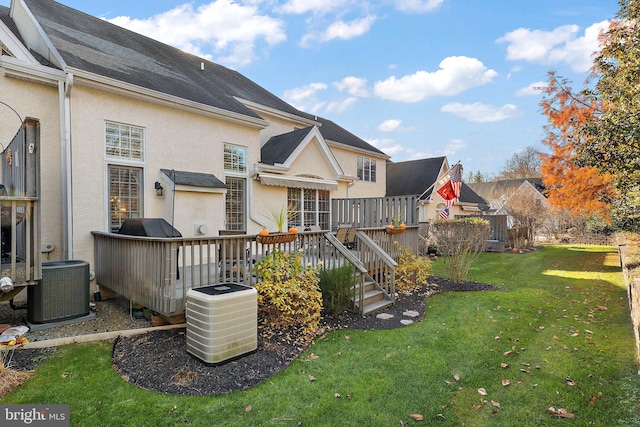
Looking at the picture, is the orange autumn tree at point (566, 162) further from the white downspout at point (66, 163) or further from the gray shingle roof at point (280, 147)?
the white downspout at point (66, 163)

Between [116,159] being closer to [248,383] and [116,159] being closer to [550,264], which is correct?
[248,383]

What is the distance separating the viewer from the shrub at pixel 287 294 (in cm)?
570

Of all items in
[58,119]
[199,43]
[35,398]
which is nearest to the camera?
[35,398]

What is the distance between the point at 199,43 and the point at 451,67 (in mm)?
14842

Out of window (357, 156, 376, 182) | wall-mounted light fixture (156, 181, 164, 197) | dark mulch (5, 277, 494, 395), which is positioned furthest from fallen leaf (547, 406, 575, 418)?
window (357, 156, 376, 182)

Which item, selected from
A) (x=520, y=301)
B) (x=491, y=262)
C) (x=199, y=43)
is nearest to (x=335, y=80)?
(x=199, y=43)

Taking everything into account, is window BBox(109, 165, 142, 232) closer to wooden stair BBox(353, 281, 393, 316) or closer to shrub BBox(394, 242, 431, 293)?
wooden stair BBox(353, 281, 393, 316)

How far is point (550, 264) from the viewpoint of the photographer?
45.4 feet

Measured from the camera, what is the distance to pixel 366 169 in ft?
63.7

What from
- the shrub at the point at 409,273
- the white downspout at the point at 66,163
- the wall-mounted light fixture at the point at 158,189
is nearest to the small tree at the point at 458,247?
the shrub at the point at 409,273

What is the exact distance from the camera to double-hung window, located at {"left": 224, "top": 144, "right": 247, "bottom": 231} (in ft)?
34.6

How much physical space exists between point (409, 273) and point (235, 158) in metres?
6.79

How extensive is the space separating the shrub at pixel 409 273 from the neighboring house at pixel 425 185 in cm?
1288

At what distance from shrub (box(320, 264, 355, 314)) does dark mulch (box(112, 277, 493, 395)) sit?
1411 mm
